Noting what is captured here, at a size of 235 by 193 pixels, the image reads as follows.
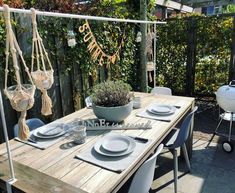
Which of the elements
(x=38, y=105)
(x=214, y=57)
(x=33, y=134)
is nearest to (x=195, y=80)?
(x=214, y=57)

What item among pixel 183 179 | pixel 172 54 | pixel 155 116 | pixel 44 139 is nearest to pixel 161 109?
pixel 155 116

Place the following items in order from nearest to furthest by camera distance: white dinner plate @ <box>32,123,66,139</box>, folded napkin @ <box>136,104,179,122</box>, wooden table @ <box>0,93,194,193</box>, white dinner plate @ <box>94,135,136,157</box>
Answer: wooden table @ <box>0,93,194,193</box> < white dinner plate @ <box>94,135,136,157</box> < white dinner plate @ <box>32,123,66,139</box> < folded napkin @ <box>136,104,179,122</box>

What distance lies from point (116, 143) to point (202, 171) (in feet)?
4.97

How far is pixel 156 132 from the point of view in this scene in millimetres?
2033

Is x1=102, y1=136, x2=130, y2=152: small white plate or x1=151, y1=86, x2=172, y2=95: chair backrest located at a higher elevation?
x1=151, y1=86, x2=172, y2=95: chair backrest

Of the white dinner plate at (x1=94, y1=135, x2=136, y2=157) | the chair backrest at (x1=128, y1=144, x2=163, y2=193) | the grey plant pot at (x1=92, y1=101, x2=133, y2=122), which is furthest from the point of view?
the grey plant pot at (x1=92, y1=101, x2=133, y2=122)

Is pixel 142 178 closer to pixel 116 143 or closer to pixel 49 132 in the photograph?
pixel 116 143

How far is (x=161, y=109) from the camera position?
2.49m

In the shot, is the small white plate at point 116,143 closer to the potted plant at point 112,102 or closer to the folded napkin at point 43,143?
the potted plant at point 112,102

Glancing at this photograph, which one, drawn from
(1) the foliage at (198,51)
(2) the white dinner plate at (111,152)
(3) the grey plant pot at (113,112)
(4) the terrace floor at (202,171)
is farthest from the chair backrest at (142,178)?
(1) the foliage at (198,51)

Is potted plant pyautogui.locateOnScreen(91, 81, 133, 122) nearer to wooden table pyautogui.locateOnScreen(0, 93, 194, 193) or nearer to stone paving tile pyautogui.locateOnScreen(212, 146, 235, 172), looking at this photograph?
wooden table pyautogui.locateOnScreen(0, 93, 194, 193)

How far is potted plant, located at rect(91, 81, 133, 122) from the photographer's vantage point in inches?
84.0

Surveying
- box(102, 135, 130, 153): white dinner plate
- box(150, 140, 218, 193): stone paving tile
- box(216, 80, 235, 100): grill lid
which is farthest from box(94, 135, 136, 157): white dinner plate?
box(216, 80, 235, 100): grill lid

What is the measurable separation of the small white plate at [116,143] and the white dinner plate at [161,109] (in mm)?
671
